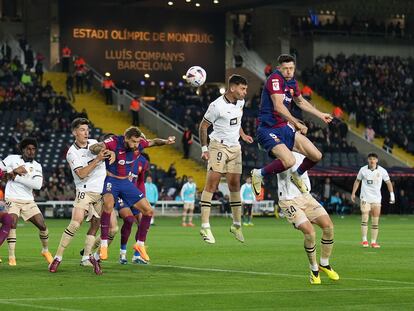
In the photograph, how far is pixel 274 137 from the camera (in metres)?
18.7

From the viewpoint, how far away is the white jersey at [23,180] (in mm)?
21109

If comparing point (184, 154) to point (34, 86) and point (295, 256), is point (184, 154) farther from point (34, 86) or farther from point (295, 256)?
point (295, 256)

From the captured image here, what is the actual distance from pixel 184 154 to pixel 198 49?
45.6 feet

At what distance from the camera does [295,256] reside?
952 inches

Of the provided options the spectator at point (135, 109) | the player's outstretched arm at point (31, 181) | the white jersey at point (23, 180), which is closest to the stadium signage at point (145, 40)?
the spectator at point (135, 109)

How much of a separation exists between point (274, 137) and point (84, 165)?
3.49 meters

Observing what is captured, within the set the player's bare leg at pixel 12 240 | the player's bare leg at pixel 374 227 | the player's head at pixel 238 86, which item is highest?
the player's head at pixel 238 86

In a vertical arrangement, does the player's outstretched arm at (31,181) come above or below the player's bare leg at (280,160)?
below

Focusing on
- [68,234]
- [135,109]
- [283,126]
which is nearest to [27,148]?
[68,234]

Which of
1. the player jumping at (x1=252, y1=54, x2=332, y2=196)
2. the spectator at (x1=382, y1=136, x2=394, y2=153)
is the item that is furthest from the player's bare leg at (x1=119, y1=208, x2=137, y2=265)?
the spectator at (x1=382, y1=136, x2=394, y2=153)

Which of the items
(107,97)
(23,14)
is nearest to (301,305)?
(107,97)

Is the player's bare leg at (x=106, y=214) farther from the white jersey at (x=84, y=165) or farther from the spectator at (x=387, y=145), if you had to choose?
the spectator at (x=387, y=145)

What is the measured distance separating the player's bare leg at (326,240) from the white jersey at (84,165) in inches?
173

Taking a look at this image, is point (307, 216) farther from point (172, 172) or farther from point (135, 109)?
point (135, 109)
